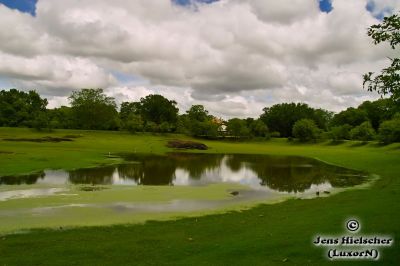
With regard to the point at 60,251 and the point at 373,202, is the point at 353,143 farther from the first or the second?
the point at 60,251

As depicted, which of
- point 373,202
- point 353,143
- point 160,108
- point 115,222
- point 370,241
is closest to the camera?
point 370,241

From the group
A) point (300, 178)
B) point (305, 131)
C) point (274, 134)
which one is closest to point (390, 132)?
point (305, 131)

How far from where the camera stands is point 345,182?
122 ft

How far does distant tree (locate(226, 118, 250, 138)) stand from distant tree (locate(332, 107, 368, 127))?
3241 centimetres

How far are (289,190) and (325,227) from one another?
57.0ft

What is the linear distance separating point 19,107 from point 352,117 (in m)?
98.7

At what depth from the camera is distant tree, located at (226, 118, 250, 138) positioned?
122 meters

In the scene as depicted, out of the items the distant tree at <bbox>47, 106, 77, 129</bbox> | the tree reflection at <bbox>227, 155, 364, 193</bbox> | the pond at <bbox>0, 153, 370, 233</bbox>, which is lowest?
the tree reflection at <bbox>227, 155, 364, 193</bbox>

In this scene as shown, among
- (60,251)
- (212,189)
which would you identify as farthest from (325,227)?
(212,189)

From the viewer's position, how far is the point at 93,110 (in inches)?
4464

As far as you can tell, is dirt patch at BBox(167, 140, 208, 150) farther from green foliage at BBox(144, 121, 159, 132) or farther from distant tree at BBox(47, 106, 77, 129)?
distant tree at BBox(47, 106, 77, 129)

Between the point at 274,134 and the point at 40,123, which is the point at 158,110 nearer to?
the point at 274,134

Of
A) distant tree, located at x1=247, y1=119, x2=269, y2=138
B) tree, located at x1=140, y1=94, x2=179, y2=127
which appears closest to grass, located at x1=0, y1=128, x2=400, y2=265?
distant tree, located at x1=247, y1=119, x2=269, y2=138

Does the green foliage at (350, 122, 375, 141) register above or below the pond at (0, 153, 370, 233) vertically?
above
